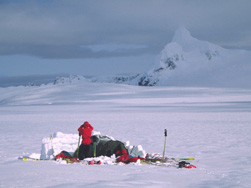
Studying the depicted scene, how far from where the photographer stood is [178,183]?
5598 millimetres

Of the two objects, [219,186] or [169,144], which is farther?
[169,144]

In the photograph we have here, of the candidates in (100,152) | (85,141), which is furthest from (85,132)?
(100,152)

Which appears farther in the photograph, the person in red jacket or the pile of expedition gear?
the person in red jacket

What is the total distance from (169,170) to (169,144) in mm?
3940

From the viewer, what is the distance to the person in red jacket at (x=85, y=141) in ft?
25.8

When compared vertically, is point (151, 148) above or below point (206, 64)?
below

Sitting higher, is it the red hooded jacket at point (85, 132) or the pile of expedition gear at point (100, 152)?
the red hooded jacket at point (85, 132)

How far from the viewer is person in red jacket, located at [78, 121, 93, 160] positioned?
7879 mm

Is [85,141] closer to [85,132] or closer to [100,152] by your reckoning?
[85,132]

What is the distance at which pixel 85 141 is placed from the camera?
7.91 metres

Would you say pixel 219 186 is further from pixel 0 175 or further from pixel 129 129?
pixel 129 129

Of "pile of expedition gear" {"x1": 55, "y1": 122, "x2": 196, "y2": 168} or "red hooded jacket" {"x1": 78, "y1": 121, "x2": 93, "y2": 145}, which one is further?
"red hooded jacket" {"x1": 78, "y1": 121, "x2": 93, "y2": 145}

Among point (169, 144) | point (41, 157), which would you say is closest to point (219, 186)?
point (41, 157)

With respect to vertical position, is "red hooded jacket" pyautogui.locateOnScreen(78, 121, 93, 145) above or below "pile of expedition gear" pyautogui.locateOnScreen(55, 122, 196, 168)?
above
